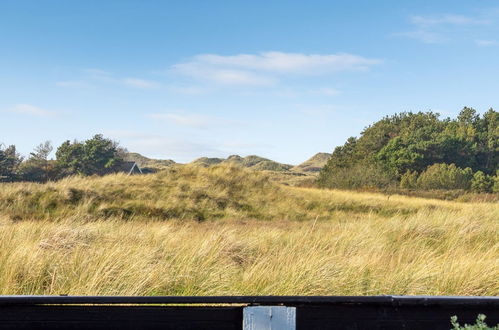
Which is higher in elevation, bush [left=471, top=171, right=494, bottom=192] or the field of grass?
bush [left=471, top=171, right=494, bottom=192]

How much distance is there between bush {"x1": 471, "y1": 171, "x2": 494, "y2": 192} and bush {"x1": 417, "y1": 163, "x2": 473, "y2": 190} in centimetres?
102

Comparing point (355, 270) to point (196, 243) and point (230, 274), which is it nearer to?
point (230, 274)

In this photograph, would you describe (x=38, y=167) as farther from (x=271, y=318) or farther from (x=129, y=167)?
(x=271, y=318)

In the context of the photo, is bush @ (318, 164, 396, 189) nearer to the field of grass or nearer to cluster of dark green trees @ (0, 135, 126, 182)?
cluster of dark green trees @ (0, 135, 126, 182)

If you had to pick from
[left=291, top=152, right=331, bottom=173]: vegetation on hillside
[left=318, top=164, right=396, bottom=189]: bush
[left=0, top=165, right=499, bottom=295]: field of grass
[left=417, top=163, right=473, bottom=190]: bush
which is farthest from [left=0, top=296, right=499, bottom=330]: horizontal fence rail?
[left=291, top=152, right=331, bottom=173]: vegetation on hillside

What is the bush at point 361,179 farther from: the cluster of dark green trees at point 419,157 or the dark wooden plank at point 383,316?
the dark wooden plank at point 383,316

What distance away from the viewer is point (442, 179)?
1684 inches

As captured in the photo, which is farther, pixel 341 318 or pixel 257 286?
pixel 257 286

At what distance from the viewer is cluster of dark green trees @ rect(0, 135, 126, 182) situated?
44156mm

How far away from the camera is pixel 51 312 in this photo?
244 centimetres

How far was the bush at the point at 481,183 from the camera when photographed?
45.1 metres

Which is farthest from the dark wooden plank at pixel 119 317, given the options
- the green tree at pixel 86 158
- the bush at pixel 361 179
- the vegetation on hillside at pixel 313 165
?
the vegetation on hillside at pixel 313 165

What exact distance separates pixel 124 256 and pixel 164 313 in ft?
10.4

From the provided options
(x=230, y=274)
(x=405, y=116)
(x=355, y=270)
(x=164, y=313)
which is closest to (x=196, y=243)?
(x=230, y=274)
